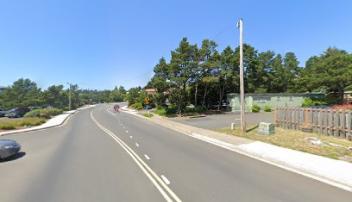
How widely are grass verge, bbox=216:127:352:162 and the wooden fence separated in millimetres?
607

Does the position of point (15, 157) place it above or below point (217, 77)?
below

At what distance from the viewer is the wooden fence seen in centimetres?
1872

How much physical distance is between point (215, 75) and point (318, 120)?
27.9 metres

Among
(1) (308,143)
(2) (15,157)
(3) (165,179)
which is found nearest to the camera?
(3) (165,179)

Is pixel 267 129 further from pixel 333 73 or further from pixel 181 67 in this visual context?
pixel 333 73

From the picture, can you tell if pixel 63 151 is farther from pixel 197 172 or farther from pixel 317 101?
pixel 317 101

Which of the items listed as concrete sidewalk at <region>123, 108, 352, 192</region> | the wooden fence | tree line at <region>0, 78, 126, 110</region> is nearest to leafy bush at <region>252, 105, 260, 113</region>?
the wooden fence

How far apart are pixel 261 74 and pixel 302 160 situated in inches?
2076

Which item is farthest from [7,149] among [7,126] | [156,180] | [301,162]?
[7,126]

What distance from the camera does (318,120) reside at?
21.0 m

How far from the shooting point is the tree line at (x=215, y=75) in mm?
46219

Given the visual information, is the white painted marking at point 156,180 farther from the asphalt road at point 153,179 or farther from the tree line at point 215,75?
the tree line at point 215,75

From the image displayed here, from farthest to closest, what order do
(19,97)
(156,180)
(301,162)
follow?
1. (19,97)
2. (301,162)
3. (156,180)

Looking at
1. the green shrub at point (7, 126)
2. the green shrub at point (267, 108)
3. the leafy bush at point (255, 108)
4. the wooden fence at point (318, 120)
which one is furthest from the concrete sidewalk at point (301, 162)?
the green shrub at point (267, 108)
